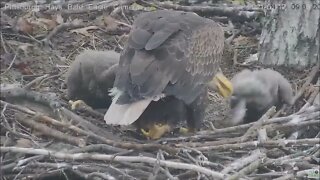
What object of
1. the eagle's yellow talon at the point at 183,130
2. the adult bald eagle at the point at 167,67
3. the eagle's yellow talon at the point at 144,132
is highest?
the adult bald eagle at the point at 167,67

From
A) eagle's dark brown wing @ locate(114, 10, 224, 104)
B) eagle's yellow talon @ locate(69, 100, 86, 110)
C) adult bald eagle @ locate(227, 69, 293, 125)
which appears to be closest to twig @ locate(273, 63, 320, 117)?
adult bald eagle @ locate(227, 69, 293, 125)

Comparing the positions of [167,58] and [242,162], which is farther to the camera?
[167,58]

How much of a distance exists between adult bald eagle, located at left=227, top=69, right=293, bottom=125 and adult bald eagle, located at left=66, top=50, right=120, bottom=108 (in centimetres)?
95

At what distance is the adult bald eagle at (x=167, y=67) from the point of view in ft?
19.9

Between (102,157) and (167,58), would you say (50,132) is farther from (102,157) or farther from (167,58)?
(167,58)

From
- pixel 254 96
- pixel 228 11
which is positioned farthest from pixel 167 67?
pixel 228 11

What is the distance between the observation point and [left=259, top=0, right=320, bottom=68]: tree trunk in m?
7.94

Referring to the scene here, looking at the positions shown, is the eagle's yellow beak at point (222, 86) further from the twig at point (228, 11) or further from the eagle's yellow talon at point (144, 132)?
the twig at point (228, 11)

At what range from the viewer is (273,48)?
8.11 meters

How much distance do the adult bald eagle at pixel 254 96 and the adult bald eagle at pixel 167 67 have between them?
0.49ft

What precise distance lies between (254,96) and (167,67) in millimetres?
1039

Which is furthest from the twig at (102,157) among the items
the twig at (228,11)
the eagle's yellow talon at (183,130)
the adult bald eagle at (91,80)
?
the twig at (228,11)

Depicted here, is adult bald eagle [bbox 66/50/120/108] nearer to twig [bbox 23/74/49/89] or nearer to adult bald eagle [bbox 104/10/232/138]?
twig [bbox 23/74/49/89]

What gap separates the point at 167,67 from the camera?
6.22 meters
